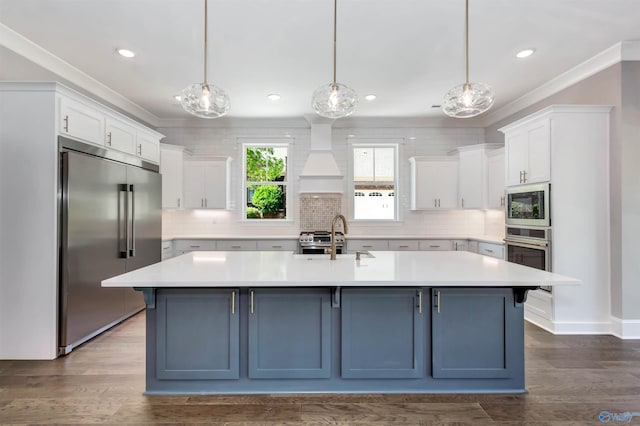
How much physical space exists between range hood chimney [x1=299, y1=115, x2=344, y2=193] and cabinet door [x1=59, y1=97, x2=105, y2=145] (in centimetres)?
283

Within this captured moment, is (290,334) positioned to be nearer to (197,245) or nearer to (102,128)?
(102,128)

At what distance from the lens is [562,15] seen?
283 cm

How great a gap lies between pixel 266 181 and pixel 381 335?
13.7 ft

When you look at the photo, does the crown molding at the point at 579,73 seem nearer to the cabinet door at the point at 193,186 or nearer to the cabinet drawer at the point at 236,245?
the cabinet drawer at the point at 236,245

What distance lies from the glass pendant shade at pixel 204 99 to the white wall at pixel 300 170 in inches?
135

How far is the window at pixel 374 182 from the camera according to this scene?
19.6 feet

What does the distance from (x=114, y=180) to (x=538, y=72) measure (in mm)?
4925

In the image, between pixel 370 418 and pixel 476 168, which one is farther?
pixel 476 168

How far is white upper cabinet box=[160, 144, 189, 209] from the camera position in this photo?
5262 mm

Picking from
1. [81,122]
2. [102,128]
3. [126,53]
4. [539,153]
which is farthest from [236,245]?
[539,153]

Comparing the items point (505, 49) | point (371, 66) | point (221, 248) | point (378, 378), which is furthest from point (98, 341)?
point (505, 49)

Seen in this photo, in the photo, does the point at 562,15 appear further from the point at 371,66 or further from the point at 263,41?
the point at 263,41

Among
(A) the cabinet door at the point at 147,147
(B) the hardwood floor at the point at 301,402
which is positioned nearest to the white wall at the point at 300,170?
(A) the cabinet door at the point at 147,147

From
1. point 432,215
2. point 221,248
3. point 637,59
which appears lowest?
point 221,248
